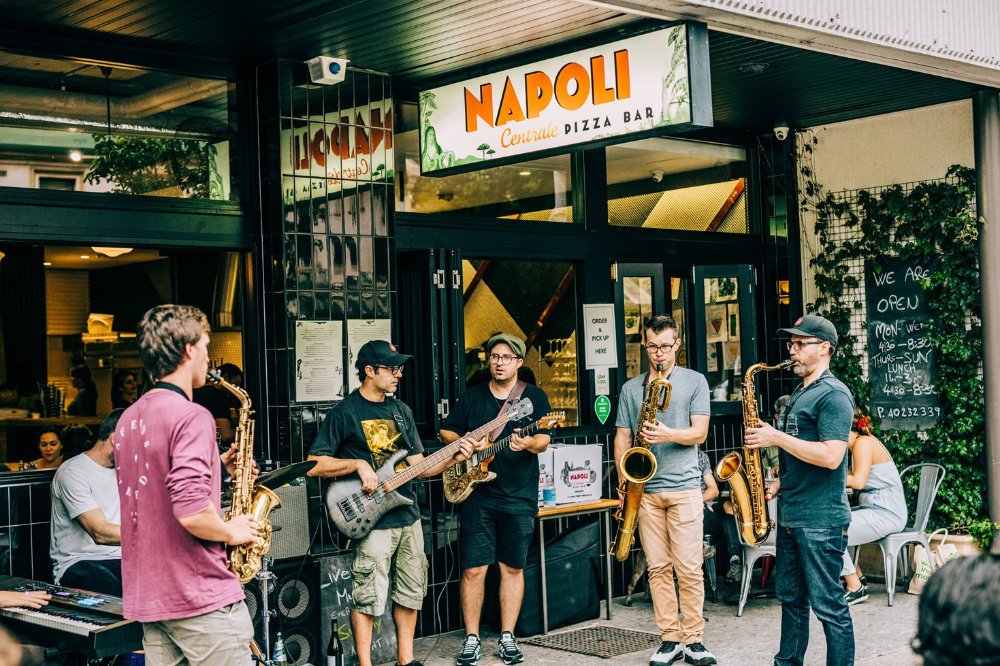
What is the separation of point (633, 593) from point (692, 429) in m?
2.46

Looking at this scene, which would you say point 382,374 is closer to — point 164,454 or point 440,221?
point 440,221

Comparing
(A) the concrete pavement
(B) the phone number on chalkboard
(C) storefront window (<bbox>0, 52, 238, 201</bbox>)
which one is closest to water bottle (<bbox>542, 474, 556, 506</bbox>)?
(A) the concrete pavement

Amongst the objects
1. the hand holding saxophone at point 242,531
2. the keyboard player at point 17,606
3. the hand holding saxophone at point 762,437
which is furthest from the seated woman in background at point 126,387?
A: the hand holding saxophone at point 242,531

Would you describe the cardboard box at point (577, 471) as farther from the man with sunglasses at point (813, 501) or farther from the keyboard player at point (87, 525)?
the keyboard player at point (87, 525)

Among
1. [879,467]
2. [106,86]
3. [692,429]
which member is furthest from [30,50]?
[879,467]

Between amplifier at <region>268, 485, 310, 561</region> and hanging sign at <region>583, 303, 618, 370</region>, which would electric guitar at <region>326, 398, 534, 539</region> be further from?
hanging sign at <region>583, 303, 618, 370</region>

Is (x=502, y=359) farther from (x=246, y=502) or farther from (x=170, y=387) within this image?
(x=170, y=387)

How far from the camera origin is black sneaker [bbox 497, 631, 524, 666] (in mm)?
7020

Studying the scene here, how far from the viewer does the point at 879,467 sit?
8297mm

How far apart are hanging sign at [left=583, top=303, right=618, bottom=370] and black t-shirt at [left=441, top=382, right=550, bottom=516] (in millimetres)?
1882

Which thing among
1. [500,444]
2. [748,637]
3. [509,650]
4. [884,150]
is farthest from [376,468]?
[884,150]

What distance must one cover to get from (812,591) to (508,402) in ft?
6.89

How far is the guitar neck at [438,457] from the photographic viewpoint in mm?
6387

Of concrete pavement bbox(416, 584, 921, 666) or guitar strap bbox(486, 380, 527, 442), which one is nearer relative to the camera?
guitar strap bbox(486, 380, 527, 442)
